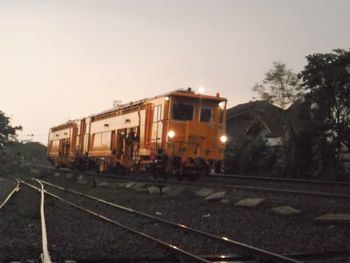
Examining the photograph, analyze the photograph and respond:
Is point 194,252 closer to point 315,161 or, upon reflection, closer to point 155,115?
A: point 155,115

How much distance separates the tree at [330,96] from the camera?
30.6 m

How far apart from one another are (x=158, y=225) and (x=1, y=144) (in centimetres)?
5548

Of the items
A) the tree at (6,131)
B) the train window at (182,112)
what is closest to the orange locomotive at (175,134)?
the train window at (182,112)

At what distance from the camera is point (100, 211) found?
13844mm

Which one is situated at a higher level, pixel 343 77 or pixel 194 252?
pixel 343 77

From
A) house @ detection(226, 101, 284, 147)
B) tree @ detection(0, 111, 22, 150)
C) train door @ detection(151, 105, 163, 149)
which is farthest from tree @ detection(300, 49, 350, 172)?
tree @ detection(0, 111, 22, 150)

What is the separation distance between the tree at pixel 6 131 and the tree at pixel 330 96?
41602mm

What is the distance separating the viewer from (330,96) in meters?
31.5

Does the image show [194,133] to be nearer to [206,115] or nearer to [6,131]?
[206,115]

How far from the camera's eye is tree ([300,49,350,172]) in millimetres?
30625

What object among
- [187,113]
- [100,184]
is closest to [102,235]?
[187,113]

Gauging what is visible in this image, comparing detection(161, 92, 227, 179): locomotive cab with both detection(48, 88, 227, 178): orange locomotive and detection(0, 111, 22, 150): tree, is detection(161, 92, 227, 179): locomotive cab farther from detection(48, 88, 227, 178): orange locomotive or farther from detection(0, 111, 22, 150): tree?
detection(0, 111, 22, 150): tree

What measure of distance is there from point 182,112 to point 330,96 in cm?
1377

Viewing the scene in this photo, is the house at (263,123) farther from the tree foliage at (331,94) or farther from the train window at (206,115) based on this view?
the train window at (206,115)
